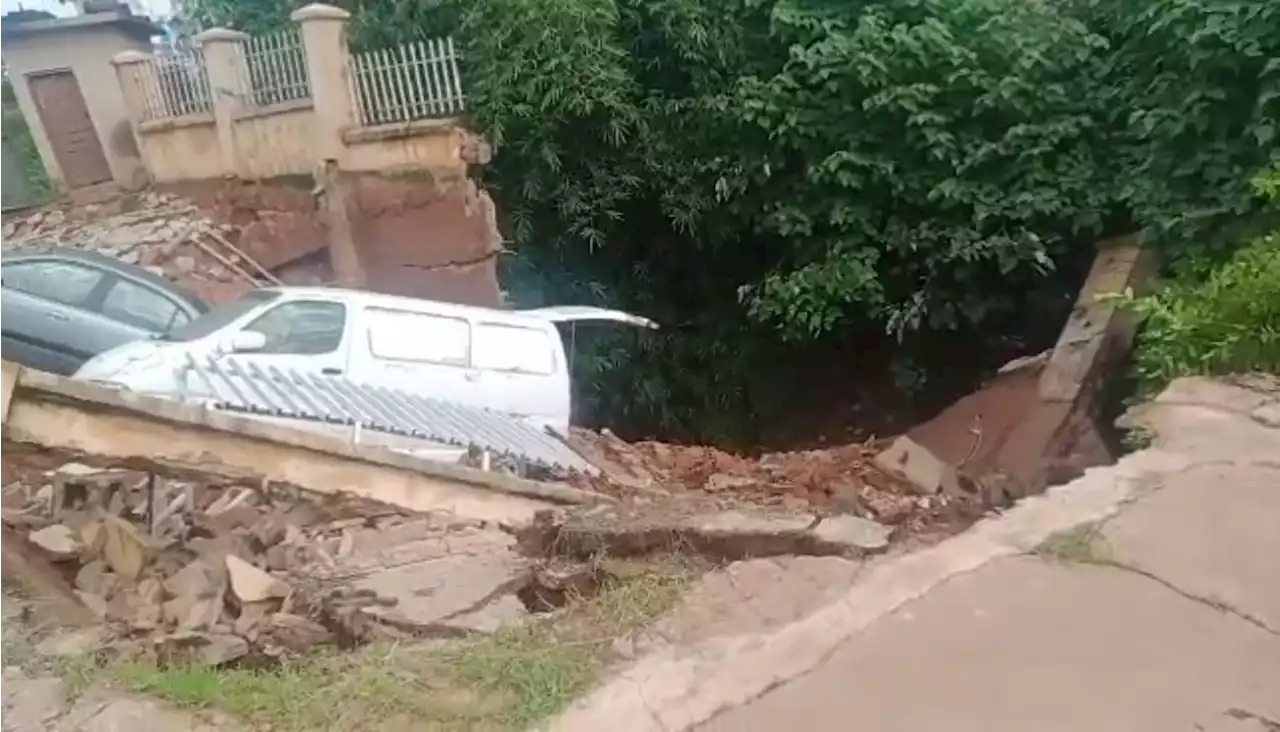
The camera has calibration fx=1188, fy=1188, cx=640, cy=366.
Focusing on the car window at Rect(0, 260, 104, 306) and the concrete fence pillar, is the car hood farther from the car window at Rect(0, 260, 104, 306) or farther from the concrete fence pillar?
the concrete fence pillar

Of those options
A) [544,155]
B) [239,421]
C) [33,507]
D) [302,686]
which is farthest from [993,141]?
[302,686]

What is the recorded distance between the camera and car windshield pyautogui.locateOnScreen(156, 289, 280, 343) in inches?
315

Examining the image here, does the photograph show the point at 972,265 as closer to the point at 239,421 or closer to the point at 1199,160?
the point at 1199,160

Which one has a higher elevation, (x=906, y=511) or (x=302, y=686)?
(x=302, y=686)

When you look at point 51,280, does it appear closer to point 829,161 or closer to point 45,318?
point 45,318

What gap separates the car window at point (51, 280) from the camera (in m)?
8.74

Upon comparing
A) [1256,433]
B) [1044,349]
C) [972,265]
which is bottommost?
[1044,349]

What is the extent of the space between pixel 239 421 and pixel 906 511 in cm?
332

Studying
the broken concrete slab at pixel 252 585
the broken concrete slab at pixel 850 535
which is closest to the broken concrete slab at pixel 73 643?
the broken concrete slab at pixel 252 585

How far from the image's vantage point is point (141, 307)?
29.4ft

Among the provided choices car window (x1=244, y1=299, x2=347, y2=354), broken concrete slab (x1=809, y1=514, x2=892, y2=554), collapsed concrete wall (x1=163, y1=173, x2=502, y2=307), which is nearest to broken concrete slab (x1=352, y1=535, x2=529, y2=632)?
broken concrete slab (x1=809, y1=514, x2=892, y2=554)

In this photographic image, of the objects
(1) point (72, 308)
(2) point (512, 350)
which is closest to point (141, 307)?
(1) point (72, 308)

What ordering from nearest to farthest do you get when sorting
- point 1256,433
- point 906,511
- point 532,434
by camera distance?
point 1256,433 → point 906,511 → point 532,434

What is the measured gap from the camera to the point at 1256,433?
4.79 meters
